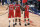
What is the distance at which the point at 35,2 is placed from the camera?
5.56m

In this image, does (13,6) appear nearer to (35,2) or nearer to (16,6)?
(16,6)

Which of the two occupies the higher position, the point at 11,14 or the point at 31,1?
the point at 31,1


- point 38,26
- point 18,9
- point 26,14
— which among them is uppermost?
point 18,9

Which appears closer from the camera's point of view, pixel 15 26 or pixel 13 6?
pixel 13 6

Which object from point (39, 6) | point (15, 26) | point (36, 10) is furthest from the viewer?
point (36, 10)

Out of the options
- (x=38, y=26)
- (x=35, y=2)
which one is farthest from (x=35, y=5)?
(x=38, y=26)

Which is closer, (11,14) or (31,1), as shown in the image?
(11,14)

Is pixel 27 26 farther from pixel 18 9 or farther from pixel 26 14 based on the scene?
pixel 18 9

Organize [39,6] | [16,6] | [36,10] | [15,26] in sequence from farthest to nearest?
[36,10]
[39,6]
[15,26]
[16,6]

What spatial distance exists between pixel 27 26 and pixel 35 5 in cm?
267

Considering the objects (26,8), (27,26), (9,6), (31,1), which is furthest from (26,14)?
(31,1)

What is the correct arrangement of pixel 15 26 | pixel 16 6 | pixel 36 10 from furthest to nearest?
pixel 36 10 < pixel 15 26 < pixel 16 6

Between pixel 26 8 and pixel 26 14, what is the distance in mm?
216

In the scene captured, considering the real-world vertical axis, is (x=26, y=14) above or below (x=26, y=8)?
below
